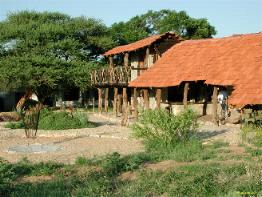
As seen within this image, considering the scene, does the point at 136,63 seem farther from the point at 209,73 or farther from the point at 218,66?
the point at 209,73

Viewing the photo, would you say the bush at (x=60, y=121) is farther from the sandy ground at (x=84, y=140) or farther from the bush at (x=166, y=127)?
the bush at (x=166, y=127)

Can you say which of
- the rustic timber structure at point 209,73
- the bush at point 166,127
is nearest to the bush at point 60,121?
the rustic timber structure at point 209,73

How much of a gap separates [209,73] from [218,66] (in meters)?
0.71

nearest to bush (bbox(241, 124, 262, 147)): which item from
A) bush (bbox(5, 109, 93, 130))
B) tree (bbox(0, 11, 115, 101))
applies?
bush (bbox(5, 109, 93, 130))

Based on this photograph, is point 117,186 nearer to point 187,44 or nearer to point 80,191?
point 80,191

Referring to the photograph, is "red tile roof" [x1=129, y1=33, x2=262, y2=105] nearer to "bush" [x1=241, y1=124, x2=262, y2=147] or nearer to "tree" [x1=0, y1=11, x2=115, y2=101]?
"bush" [x1=241, y1=124, x2=262, y2=147]

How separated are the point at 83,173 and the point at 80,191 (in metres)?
1.68

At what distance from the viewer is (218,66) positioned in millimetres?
22719

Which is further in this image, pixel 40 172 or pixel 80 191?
pixel 40 172

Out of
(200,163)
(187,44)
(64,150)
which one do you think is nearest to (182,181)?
(200,163)

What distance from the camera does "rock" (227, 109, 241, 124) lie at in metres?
21.7

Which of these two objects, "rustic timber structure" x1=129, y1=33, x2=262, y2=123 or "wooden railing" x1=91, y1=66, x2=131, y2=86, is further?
"wooden railing" x1=91, y1=66, x2=131, y2=86

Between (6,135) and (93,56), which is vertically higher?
(93,56)

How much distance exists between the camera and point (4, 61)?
1395 inches
